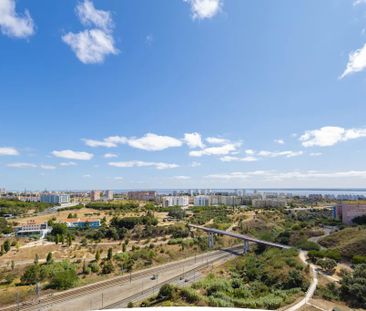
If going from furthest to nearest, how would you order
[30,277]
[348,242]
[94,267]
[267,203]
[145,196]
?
[145,196] → [267,203] → [348,242] → [94,267] → [30,277]

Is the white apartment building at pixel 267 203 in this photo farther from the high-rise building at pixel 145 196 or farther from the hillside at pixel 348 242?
the hillside at pixel 348 242

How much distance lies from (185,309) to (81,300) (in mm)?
18488

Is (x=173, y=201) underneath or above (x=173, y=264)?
above

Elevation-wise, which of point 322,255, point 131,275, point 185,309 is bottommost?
point 131,275

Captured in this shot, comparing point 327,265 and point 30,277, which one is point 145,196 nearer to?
point 30,277

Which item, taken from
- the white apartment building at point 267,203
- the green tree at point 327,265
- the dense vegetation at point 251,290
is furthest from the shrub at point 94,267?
the white apartment building at point 267,203

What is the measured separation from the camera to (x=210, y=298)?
18688 mm

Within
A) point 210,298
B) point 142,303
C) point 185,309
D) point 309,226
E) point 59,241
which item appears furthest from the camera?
point 309,226

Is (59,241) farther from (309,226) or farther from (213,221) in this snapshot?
(309,226)

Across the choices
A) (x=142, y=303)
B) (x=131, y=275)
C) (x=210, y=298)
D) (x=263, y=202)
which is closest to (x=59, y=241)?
Result: (x=131, y=275)

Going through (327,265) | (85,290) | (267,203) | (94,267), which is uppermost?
(267,203)

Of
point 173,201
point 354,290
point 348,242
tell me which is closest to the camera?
point 354,290

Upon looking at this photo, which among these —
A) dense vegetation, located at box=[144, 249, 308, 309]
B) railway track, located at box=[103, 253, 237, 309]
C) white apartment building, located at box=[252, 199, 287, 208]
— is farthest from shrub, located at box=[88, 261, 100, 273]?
white apartment building, located at box=[252, 199, 287, 208]

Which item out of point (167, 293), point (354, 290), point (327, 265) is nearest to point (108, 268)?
point (167, 293)
